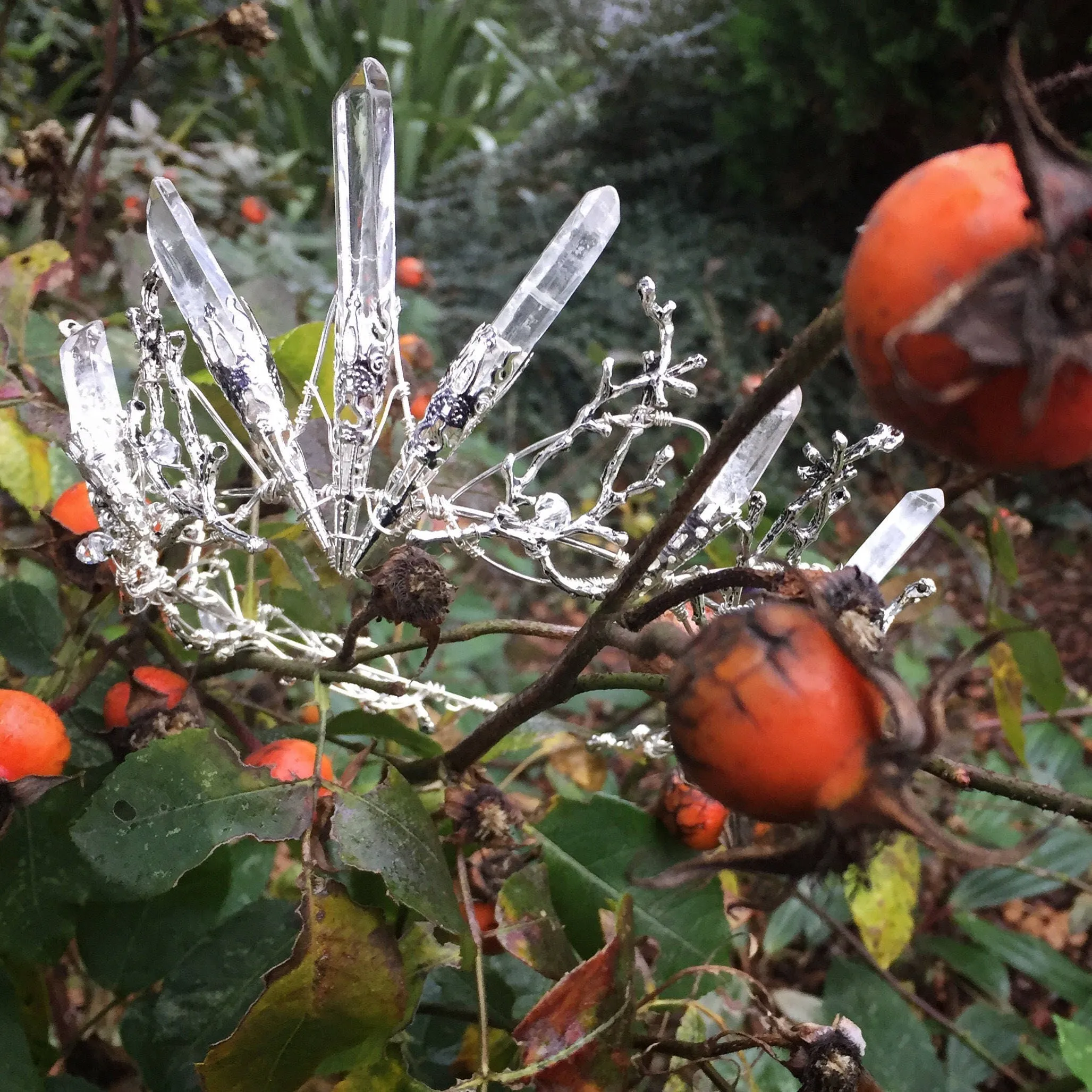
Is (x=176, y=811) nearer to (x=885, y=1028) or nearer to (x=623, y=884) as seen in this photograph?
(x=623, y=884)

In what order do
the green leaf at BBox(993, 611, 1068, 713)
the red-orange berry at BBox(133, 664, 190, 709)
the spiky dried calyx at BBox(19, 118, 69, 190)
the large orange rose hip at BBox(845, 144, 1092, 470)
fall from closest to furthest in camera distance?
1. the large orange rose hip at BBox(845, 144, 1092, 470)
2. the red-orange berry at BBox(133, 664, 190, 709)
3. the green leaf at BBox(993, 611, 1068, 713)
4. the spiky dried calyx at BBox(19, 118, 69, 190)

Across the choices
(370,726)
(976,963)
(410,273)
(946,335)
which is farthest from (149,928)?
(410,273)

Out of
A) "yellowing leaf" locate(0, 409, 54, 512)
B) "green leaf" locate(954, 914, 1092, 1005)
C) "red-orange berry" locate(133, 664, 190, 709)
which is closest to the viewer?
"red-orange berry" locate(133, 664, 190, 709)

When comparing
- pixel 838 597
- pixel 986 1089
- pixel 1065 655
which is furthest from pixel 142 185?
pixel 1065 655

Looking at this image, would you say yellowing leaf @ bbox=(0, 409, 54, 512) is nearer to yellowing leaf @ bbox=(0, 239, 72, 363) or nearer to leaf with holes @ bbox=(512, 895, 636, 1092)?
yellowing leaf @ bbox=(0, 239, 72, 363)

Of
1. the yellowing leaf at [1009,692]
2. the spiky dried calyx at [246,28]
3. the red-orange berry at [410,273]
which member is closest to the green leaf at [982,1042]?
the yellowing leaf at [1009,692]

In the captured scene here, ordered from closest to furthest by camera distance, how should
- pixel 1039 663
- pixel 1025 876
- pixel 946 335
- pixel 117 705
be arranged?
pixel 946 335 → pixel 117 705 → pixel 1039 663 → pixel 1025 876

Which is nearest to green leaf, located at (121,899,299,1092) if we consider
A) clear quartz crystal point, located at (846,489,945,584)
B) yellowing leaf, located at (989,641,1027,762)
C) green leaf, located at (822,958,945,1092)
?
clear quartz crystal point, located at (846,489,945,584)
